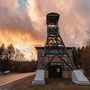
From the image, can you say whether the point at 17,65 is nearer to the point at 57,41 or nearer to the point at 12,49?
the point at 12,49

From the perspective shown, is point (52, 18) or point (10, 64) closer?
point (52, 18)

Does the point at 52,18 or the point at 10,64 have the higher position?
the point at 52,18

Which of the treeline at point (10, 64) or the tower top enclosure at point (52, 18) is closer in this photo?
the tower top enclosure at point (52, 18)

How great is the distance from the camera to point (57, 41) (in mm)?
15805

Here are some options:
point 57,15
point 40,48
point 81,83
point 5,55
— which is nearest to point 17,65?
point 5,55

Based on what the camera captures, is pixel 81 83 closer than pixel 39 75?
Yes

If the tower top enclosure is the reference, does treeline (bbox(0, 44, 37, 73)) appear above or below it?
below

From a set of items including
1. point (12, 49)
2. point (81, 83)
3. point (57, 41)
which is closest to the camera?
point (81, 83)

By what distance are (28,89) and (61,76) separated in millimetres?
10092

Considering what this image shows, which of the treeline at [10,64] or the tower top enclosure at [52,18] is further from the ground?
the tower top enclosure at [52,18]

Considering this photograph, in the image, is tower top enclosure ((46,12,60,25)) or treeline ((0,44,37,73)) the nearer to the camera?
tower top enclosure ((46,12,60,25))

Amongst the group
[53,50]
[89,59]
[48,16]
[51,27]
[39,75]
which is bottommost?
[39,75]

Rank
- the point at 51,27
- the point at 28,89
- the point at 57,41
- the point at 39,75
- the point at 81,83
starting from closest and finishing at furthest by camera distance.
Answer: the point at 28,89 < the point at 81,83 < the point at 39,75 < the point at 57,41 < the point at 51,27

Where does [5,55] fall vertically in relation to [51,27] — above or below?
below
